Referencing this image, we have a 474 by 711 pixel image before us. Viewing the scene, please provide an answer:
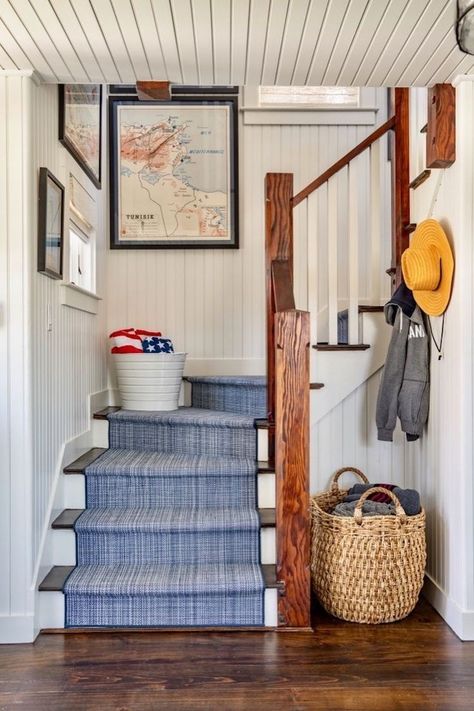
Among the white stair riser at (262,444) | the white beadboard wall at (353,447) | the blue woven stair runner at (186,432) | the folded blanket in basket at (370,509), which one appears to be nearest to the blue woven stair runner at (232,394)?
the blue woven stair runner at (186,432)

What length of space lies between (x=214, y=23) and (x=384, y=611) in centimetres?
224

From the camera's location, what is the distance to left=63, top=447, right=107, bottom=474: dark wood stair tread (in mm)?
2734

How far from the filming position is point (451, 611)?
2385mm

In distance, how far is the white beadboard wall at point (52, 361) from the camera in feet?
7.82

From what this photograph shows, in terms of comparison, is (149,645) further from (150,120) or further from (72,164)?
(150,120)

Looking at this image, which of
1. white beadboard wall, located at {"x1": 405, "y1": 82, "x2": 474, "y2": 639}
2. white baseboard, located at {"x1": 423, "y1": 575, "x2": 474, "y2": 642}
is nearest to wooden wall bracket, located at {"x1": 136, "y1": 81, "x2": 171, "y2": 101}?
white beadboard wall, located at {"x1": 405, "y1": 82, "x2": 474, "y2": 639}

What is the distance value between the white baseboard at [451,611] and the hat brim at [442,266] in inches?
45.9

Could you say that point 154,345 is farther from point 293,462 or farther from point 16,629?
point 16,629

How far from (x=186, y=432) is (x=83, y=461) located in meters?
0.53

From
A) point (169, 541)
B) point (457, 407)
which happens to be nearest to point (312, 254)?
point (457, 407)

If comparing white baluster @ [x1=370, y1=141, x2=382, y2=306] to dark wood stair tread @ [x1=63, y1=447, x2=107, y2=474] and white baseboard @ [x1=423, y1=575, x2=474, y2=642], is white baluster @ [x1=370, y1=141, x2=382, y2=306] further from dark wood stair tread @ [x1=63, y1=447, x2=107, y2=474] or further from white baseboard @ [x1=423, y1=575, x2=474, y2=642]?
dark wood stair tread @ [x1=63, y1=447, x2=107, y2=474]

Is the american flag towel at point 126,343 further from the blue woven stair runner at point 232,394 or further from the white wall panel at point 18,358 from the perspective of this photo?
the white wall panel at point 18,358

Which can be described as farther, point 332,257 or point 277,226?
point 332,257

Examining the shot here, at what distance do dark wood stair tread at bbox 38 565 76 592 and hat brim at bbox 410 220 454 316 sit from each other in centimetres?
187
